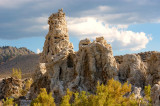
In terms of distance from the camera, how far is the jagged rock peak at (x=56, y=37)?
132 feet

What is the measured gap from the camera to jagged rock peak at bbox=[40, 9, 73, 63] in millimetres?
40312

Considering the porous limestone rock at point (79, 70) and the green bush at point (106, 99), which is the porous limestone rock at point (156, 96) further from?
the porous limestone rock at point (79, 70)

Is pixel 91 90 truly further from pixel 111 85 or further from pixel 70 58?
pixel 111 85

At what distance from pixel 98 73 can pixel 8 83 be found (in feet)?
75.9

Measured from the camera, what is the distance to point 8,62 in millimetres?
157500

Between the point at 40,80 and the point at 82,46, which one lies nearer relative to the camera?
the point at 82,46

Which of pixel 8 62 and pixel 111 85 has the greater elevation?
pixel 8 62

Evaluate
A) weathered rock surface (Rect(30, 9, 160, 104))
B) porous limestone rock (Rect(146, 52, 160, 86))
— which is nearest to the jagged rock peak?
weathered rock surface (Rect(30, 9, 160, 104))

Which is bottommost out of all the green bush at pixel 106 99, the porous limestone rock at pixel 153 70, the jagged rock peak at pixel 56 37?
the green bush at pixel 106 99

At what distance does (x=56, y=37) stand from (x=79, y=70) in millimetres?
11680

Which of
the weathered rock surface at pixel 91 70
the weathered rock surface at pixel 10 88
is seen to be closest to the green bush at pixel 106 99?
the weathered rock surface at pixel 91 70

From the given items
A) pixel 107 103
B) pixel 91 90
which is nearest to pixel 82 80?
pixel 91 90

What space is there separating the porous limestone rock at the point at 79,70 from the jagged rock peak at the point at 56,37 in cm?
558

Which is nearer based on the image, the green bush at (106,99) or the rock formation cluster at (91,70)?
the green bush at (106,99)
